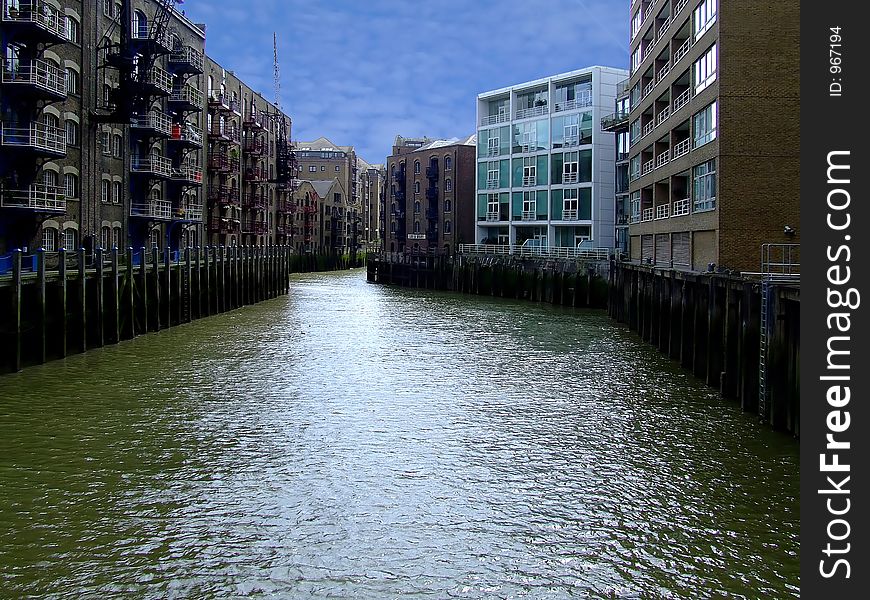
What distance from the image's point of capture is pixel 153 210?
51562 mm

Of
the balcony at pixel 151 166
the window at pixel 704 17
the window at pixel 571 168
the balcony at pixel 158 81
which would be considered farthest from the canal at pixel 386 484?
the window at pixel 571 168

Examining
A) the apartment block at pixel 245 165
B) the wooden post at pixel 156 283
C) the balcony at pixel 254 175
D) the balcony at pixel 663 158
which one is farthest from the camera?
the balcony at pixel 254 175

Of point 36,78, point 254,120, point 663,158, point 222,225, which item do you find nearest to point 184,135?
point 222,225

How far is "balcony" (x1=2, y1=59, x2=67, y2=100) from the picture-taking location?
36125mm

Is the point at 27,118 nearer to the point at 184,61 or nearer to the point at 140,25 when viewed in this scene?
the point at 140,25

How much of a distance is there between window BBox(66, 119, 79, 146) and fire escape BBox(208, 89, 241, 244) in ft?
84.1

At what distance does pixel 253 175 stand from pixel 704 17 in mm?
51662

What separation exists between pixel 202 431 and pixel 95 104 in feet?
106

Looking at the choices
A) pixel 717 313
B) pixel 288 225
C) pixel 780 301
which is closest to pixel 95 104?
pixel 717 313

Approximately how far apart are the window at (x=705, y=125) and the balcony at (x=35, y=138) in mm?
28200

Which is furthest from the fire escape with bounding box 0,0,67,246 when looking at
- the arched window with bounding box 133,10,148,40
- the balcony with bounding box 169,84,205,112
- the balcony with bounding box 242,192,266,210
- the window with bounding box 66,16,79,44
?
the balcony with bounding box 242,192,266,210

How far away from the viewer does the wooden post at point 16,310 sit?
2270 centimetres

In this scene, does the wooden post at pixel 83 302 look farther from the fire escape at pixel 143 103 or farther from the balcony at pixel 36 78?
the fire escape at pixel 143 103

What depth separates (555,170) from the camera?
76750 millimetres
